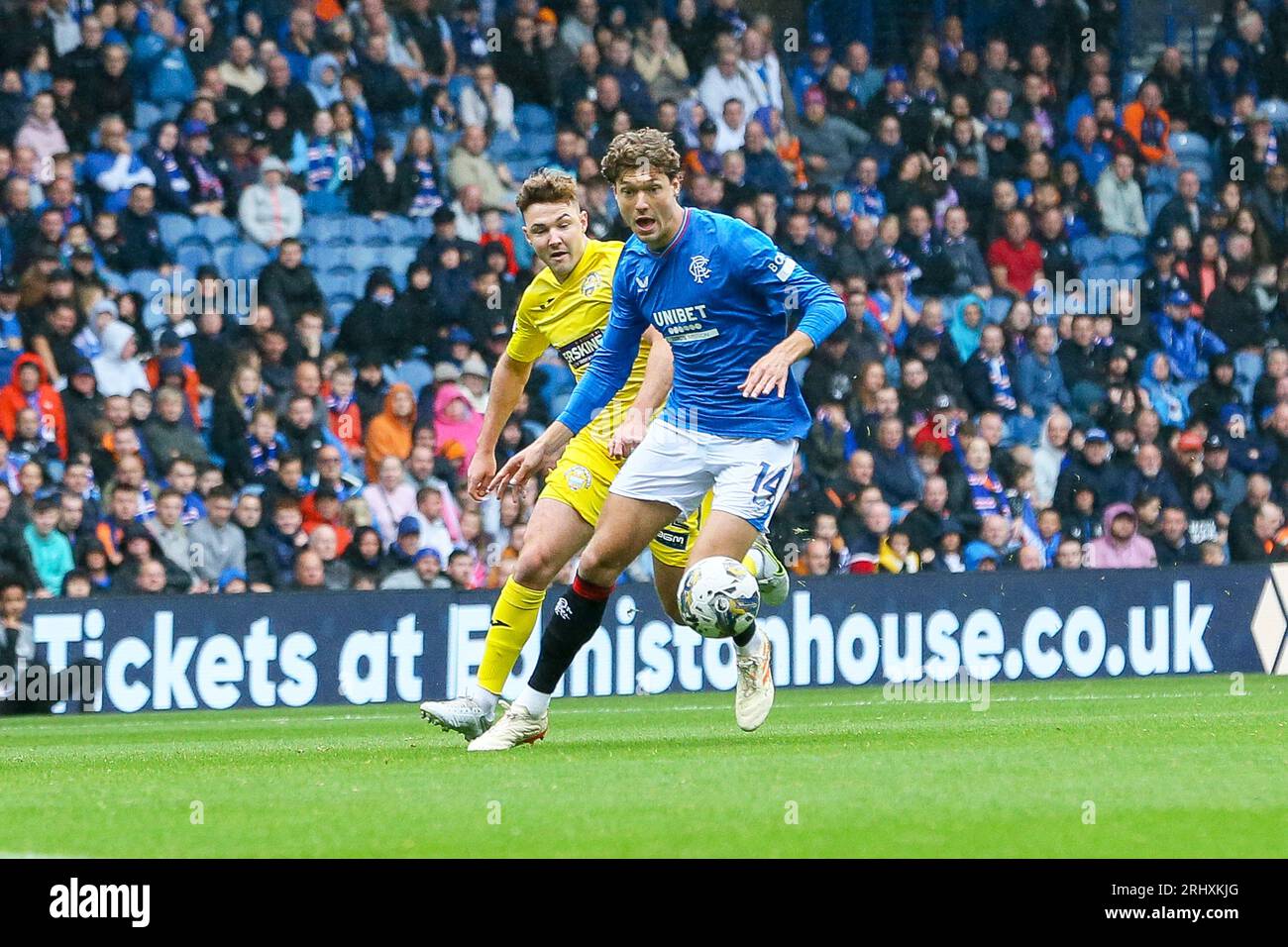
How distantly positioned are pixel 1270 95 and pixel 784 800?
14853 millimetres

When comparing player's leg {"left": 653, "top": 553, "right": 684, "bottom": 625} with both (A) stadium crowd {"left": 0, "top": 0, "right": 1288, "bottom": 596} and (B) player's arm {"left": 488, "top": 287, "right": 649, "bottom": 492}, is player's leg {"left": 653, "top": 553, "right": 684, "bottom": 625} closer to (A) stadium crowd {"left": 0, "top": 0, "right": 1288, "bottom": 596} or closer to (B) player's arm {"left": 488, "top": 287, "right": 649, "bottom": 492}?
(B) player's arm {"left": 488, "top": 287, "right": 649, "bottom": 492}

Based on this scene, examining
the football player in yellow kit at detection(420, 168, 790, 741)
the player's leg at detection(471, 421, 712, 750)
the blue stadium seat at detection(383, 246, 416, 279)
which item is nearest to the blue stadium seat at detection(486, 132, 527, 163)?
the blue stadium seat at detection(383, 246, 416, 279)

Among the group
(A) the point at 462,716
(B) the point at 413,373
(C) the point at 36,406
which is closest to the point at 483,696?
(A) the point at 462,716

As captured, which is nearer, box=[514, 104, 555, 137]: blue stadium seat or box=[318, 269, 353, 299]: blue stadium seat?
box=[318, 269, 353, 299]: blue stadium seat

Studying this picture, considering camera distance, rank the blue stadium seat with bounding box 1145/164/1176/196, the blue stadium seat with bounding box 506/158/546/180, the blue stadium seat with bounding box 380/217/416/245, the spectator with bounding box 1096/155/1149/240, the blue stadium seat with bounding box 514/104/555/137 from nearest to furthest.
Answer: the blue stadium seat with bounding box 380/217/416/245 < the blue stadium seat with bounding box 506/158/546/180 < the blue stadium seat with bounding box 514/104/555/137 < the spectator with bounding box 1096/155/1149/240 < the blue stadium seat with bounding box 1145/164/1176/196

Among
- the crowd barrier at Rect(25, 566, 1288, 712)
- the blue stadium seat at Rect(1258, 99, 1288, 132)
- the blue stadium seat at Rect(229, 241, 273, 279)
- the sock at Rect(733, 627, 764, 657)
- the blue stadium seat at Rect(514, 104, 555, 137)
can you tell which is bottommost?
the crowd barrier at Rect(25, 566, 1288, 712)

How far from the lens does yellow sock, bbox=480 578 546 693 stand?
869 cm

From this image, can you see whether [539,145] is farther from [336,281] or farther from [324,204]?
[336,281]

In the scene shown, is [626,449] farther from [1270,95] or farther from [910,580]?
[1270,95]

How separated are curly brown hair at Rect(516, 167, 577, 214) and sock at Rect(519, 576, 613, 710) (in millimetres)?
1622

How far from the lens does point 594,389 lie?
8.73 metres

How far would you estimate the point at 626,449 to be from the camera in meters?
8.34

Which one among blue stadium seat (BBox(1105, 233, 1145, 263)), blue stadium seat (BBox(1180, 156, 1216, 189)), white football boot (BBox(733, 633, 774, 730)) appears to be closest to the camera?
white football boot (BBox(733, 633, 774, 730))
